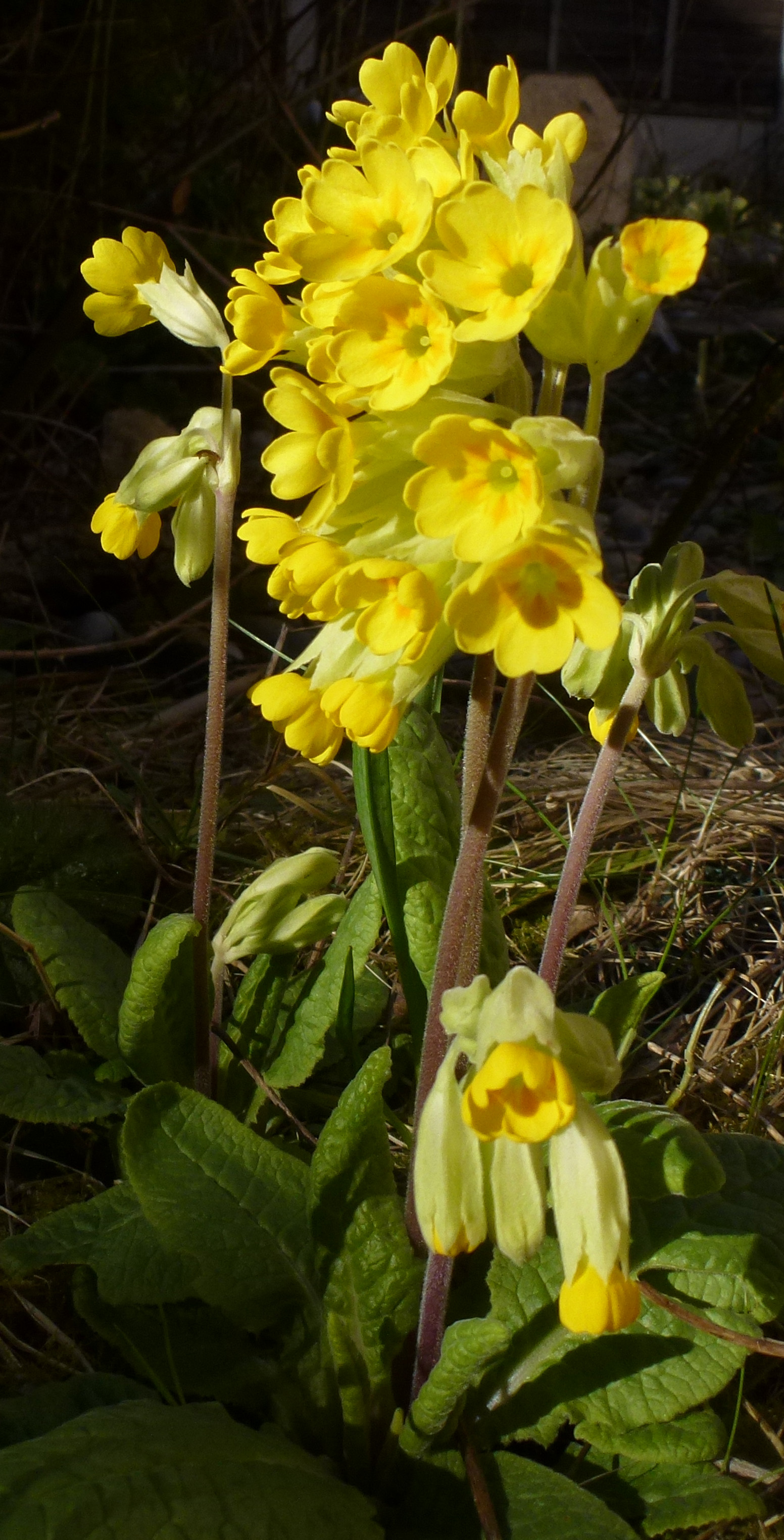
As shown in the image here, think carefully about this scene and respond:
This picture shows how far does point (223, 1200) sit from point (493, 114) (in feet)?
3.60

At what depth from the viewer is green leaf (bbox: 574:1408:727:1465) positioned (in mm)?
1389

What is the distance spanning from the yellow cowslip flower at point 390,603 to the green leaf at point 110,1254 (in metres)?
0.77

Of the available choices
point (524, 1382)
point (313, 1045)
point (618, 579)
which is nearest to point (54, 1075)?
point (313, 1045)

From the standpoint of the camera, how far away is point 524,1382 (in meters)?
1.45

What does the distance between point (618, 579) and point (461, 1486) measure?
9.62 ft

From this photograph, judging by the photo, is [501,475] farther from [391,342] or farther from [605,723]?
[605,723]

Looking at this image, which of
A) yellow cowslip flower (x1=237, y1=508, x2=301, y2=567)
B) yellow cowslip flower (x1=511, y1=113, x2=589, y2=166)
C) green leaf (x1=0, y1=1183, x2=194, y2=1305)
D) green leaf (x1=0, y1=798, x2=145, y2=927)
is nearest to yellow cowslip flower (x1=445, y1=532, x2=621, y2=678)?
yellow cowslip flower (x1=237, y1=508, x2=301, y2=567)

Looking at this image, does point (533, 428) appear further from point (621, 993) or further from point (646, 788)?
point (646, 788)

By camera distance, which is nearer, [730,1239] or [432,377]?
[432,377]

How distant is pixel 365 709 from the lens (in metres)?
1.15

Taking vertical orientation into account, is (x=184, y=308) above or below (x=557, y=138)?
below

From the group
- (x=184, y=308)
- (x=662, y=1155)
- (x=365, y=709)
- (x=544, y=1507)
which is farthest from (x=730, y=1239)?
(x=184, y=308)

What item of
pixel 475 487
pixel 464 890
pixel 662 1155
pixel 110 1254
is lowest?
pixel 110 1254

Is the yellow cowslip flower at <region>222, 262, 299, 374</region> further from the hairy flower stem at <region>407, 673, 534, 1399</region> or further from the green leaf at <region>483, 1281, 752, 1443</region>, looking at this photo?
the green leaf at <region>483, 1281, 752, 1443</region>
